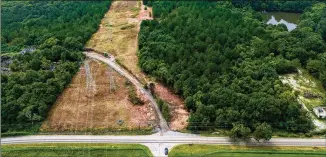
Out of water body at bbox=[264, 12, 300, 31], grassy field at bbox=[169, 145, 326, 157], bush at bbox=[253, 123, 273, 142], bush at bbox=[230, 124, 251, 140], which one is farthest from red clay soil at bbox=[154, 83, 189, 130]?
water body at bbox=[264, 12, 300, 31]

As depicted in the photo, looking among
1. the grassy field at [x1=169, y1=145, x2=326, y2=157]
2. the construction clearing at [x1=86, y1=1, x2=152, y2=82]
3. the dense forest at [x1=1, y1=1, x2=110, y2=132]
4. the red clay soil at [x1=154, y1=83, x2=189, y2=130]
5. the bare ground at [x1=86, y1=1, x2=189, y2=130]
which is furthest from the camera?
the construction clearing at [x1=86, y1=1, x2=152, y2=82]

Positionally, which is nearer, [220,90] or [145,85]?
[220,90]

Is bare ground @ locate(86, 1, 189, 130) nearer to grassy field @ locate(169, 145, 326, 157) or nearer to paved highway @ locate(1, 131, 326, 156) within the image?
paved highway @ locate(1, 131, 326, 156)

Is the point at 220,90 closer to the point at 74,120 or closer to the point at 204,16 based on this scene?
the point at 74,120

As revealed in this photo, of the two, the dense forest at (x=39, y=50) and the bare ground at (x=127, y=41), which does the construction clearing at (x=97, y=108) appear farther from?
the bare ground at (x=127, y=41)

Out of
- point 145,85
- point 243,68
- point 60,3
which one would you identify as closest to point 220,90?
point 243,68

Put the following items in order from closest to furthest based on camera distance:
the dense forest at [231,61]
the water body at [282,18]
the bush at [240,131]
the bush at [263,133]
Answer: the bush at [263,133] → the bush at [240,131] → the dense forest at [231,61] → the water body at [282,18]

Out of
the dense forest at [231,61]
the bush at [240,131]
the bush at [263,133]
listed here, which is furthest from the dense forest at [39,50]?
the bush at [263,133]
